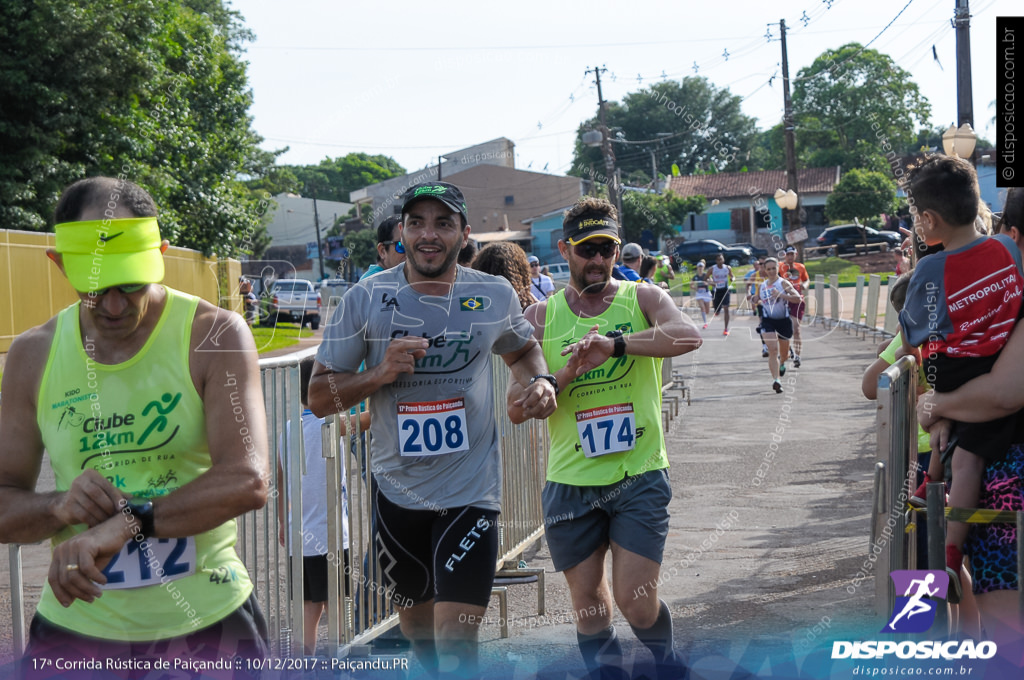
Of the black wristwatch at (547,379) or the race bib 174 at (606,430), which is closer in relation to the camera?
the black wristwatch at (547,379)

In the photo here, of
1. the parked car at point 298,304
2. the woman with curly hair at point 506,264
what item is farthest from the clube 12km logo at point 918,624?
the parked car at point 298,304

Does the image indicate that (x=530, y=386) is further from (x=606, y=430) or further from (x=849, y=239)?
(x=849, y=239)

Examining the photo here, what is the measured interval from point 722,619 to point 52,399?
3.92 metres

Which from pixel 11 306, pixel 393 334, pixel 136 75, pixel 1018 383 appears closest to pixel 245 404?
pixel 393 334

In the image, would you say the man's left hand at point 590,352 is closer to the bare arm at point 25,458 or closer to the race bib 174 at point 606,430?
the race bib 174 at point 606,430

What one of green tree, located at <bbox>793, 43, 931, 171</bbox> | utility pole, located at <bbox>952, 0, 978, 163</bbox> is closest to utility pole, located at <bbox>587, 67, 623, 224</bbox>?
utility pole, located at <bbox>952, 0, 978, 163</bbox>

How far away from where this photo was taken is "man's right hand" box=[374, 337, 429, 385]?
3797 millimetres

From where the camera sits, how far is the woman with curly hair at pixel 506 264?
20.5 ft

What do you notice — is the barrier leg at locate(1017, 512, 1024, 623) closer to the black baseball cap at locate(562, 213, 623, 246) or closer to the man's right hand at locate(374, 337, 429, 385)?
the black baseball cap at locate(562, 213, 623, 246)

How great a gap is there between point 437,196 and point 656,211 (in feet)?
180

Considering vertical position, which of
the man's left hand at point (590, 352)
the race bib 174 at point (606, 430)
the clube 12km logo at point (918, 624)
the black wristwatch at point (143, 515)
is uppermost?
the man's left hand at point (590, 352)

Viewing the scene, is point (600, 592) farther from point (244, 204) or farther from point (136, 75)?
point (244, 204)

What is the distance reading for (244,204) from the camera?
35.2 meters

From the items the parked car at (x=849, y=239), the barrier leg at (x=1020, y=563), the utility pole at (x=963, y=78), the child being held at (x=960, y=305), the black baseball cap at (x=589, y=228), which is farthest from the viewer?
the parked car at (x=849, y=239)
